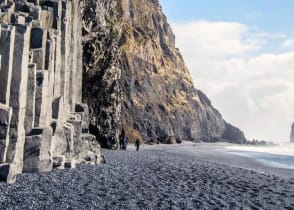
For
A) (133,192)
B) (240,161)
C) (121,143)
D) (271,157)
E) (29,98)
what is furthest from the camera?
(271,157)

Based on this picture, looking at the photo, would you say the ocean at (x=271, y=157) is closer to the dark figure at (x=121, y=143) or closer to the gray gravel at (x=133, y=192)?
the dark figure at (x=121, y=143)

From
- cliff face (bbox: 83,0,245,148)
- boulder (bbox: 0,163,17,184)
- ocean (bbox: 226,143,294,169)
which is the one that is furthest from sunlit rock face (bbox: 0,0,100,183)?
ocean (bbox: 226,143,294,169)

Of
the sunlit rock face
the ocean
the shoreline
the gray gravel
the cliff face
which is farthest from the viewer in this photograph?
the cliff face

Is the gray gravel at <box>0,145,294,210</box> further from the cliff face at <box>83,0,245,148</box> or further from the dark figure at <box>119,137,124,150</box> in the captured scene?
the cliff face at <box>83,0,245,148</box>

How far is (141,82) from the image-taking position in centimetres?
11362

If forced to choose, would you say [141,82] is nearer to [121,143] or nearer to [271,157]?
[271,157]

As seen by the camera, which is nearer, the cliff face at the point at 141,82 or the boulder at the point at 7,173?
the boulder at the point at 7,173

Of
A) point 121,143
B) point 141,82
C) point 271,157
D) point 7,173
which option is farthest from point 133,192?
point 141,82

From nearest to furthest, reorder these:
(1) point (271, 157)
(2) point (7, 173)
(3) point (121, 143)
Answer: (2) point (7, 173), (3) point (121, 143), (1) point (271, 157)

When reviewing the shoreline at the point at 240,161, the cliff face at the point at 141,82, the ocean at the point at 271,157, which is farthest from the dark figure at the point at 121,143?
the ocean at the point at 271,157

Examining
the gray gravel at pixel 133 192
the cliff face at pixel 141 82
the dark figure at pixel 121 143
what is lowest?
the gray gravel at pixel 133 192

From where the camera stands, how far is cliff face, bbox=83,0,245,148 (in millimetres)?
52344

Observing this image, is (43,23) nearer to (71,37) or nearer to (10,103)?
(71,37)

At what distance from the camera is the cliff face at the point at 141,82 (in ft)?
172
